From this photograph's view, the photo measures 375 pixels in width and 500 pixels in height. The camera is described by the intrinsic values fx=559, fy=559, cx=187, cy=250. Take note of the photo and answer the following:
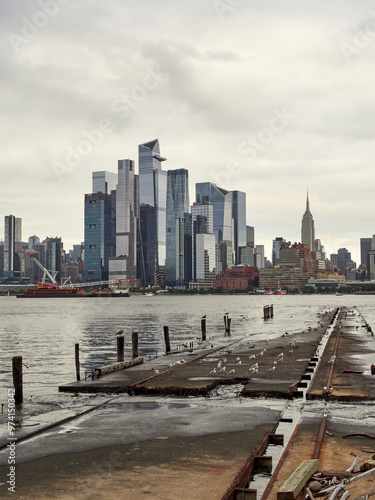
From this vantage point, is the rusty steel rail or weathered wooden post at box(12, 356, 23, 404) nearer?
the rusty steel rail

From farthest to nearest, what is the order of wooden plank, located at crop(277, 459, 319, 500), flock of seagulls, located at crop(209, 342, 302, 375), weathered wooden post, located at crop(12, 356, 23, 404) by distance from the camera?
1. flock of seagulls, located at crop(209, 342, 302, 375)
2. weathered wooden post, located at crop(12, 356, 23, 404)
3. wooden plank, located at crop(277, 459, 319, 500)

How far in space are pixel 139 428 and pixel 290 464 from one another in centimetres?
627

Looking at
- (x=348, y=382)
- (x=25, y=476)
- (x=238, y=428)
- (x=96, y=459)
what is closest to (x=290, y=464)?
(x=238, y=428)

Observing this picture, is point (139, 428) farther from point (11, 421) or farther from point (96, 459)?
point (11, 421)

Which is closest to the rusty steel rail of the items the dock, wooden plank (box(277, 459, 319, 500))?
the dock

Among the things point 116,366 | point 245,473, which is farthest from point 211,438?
point 116,366

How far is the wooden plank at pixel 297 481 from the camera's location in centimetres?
1252

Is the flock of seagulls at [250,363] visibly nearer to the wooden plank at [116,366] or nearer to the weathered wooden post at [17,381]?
the wooden plank at [116,366]

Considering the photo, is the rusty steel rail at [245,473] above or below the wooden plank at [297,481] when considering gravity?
below

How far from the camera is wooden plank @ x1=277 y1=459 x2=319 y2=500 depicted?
1252cm

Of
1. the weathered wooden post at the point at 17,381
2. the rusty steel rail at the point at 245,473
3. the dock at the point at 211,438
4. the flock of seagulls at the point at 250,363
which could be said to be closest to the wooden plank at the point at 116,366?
the dock at the point at 211,438

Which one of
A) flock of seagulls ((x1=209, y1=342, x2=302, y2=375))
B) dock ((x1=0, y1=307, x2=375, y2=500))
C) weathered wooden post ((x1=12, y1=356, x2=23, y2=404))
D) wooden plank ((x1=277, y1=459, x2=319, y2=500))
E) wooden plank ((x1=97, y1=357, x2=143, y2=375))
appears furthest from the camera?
wooden plank ((x1=97, y1=357, x2=143, y2=375))

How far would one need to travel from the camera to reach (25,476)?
1512cm

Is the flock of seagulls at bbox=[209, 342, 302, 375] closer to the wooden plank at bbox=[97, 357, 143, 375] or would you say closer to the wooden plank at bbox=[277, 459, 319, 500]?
the wooden plank at bbox=[97, 357, 143, 375]
